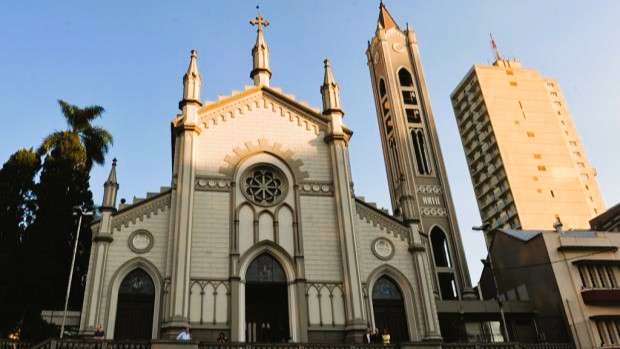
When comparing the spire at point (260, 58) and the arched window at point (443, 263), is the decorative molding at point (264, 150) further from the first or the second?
the arched window at point (443, 263)

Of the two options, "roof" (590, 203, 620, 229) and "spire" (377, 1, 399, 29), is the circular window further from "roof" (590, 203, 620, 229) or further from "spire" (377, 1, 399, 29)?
"spire" (377, 1, 399, 29)

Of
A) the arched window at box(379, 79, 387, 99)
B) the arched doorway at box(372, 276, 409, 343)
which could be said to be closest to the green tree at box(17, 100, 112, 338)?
the arched doorway at box(372, 276, 409, 343)

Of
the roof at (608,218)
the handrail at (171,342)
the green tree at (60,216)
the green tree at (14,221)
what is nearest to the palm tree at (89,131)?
the green tree at (60,216)

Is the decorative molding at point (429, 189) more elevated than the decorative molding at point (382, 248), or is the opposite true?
the decorative molding at point (429, 189)

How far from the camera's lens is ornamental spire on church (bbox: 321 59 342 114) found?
3144cm

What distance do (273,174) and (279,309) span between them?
7322mm

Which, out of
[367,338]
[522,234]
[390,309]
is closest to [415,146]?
[522,234]

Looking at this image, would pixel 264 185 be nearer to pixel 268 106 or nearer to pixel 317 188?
pixel 317 188

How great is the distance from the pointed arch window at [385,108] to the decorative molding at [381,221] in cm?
2064

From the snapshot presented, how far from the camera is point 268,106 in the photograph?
103 ft

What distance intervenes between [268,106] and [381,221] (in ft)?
31.0

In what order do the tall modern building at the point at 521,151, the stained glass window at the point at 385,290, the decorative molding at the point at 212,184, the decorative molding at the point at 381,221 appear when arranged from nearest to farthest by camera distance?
1. the stained glass window at the point at 385,290
2. the decorative molding at the point at 212,184
3. the decorative molding at the point at 381,221
4. the tall modern building at the point at 521,151

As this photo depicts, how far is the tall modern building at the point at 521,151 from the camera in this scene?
216 feet

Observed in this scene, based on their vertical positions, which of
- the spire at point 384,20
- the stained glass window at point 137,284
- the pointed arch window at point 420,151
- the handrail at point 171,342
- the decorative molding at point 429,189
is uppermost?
the spire at point 384,20
